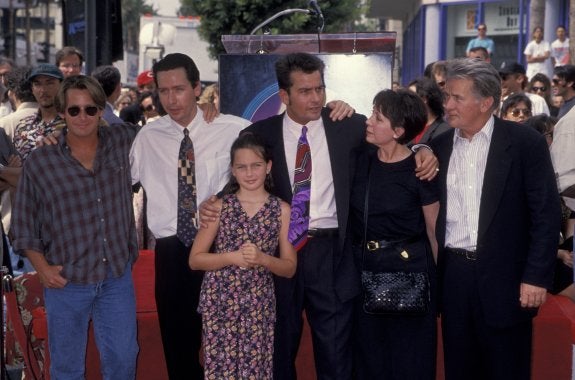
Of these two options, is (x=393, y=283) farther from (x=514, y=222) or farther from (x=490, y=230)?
(x=514, y=222)

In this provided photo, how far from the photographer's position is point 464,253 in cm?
442

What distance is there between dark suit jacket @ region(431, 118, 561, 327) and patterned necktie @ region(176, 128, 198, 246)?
5.07 feet

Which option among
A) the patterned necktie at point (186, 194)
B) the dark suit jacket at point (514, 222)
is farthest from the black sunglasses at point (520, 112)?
the patterned necktie at point (186, 194)

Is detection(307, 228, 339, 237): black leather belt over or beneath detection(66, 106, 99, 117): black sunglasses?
beneath

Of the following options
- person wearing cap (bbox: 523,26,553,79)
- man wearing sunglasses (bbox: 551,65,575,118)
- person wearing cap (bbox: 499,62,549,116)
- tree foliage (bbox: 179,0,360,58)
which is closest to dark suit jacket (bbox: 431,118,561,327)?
man wearing sunglasses (bbox: 551,65,575,118)

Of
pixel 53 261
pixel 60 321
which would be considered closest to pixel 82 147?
pixel 53 261

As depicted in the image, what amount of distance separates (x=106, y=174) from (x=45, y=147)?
0.34 metres

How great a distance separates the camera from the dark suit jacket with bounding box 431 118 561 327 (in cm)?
426

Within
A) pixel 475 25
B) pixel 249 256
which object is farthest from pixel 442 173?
pixel 475 25

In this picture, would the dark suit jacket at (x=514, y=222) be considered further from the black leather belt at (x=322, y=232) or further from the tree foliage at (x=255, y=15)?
the tree foliage at (x=255, y=15)

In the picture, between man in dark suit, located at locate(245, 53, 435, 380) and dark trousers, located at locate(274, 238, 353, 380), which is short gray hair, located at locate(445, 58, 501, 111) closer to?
man in dark suit, located at locate(245, 53, 435, 380)

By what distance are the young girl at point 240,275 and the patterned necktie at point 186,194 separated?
0.29m

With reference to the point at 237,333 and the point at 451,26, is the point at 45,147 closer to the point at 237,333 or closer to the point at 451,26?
the point at 237,333

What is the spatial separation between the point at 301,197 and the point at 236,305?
0.65m
